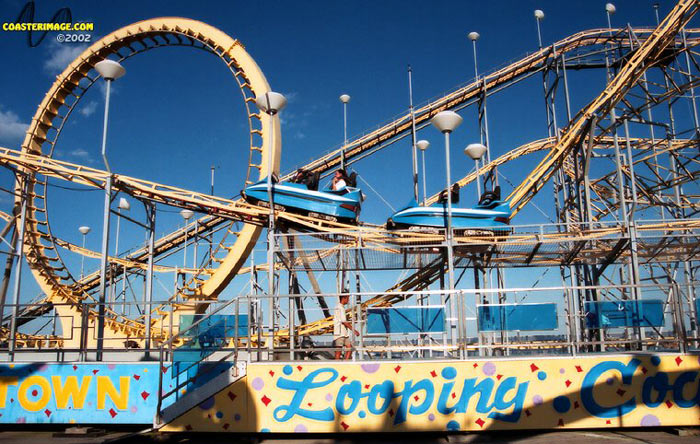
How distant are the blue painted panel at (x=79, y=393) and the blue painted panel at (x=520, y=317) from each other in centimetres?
616

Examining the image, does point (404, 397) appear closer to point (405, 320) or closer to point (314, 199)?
point (405, 320)

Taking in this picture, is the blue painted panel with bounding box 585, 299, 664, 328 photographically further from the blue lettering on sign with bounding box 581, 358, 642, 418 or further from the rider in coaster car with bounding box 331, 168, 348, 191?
the rider in coaster car with bounding box 331, 168, 348, 191

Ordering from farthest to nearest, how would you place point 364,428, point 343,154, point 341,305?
point 343,154 → point 341,305 → point 364,428

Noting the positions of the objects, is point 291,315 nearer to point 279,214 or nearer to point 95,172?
point 279,214

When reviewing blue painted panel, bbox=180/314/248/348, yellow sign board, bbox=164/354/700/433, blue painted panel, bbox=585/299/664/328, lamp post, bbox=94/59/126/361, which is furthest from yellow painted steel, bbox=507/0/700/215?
lamp post, bbox=94/59/126/361

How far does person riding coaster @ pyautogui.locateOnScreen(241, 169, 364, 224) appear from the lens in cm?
1608

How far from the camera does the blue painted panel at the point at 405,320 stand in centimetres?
993

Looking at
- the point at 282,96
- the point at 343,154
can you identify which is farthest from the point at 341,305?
the point at 343,154

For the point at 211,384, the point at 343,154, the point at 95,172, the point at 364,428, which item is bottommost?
the point at 364,428

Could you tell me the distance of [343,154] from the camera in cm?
2492

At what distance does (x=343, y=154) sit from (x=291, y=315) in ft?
42.1

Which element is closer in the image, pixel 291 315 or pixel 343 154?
pixel 291 315

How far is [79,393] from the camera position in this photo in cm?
1113

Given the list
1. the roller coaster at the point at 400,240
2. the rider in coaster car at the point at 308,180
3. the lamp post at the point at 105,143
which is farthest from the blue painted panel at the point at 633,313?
the lamp post at the point at 105,143
